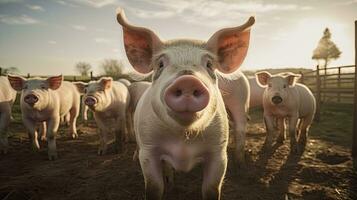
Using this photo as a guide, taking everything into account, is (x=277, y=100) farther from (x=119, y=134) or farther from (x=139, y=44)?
(x=139, y=44)

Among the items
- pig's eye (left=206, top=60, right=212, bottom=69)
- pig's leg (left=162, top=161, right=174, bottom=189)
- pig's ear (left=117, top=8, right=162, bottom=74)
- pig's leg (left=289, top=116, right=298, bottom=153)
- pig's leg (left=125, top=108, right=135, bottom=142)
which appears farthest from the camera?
pig's leg (left=125, top=108, right=135, bottom=142)

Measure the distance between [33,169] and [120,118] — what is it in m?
2.28

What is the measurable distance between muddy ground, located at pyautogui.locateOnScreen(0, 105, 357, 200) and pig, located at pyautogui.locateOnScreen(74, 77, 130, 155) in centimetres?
38

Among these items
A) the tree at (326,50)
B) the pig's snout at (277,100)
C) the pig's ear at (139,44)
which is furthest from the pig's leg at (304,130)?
the tree at (326,50)

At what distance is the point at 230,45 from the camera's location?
3023 millimetres

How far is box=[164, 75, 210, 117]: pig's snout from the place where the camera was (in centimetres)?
193

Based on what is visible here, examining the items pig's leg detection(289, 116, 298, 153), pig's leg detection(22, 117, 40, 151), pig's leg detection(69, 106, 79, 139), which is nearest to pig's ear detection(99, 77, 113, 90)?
pig's leg detection(22, 117, 40, 151)

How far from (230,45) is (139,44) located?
3.33ft

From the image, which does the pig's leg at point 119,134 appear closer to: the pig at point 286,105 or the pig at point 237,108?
the pig at point 237,108

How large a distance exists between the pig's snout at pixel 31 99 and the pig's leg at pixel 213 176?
418 centimetres

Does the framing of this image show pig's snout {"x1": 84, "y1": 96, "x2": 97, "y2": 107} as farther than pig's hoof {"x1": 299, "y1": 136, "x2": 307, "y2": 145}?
No

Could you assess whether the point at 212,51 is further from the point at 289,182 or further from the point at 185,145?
the point at 289,182

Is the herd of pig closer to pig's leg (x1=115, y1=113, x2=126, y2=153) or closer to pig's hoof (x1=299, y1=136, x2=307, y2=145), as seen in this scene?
pig's leg (x1=115, y1=113, x2=126, y2=153)

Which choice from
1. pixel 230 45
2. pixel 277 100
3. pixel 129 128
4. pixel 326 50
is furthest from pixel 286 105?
pixel 326 50
